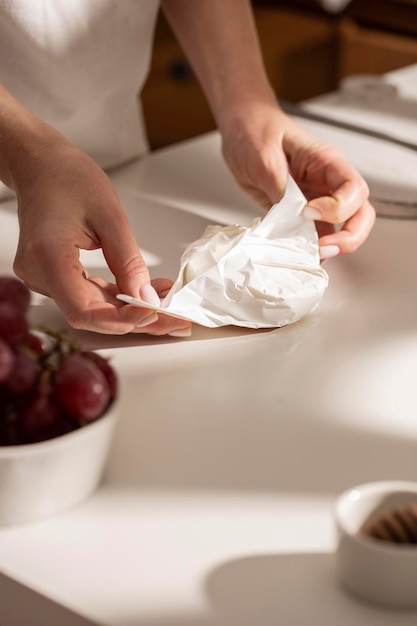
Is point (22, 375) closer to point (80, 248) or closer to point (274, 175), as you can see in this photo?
point (80, 248)

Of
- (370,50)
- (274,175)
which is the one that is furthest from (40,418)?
(370,50)

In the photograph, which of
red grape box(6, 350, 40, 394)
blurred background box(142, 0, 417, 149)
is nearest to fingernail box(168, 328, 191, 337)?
red grape box(6, 350, 40, 394)

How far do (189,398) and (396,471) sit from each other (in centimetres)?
17

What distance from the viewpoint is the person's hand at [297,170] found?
0.96 m

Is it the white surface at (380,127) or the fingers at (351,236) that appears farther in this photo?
the white surface at (380,127)

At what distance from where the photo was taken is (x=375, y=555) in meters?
0.51

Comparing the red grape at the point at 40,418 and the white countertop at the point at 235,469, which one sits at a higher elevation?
the red grape at the point at 40,418

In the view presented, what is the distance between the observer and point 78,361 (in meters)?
0.56

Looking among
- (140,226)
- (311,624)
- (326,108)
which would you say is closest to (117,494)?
(311,624)

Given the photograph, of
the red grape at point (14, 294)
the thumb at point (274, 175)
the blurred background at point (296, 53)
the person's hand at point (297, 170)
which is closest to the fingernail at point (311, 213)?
the person's hand at point (297, 170)

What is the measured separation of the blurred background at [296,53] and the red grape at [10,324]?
2.04 metres

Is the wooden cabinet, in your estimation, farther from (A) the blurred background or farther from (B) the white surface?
(B) the white surface

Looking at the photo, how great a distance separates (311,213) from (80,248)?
23 cm

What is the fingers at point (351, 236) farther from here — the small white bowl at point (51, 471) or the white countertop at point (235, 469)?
the small white bowl at point (51, 471)
